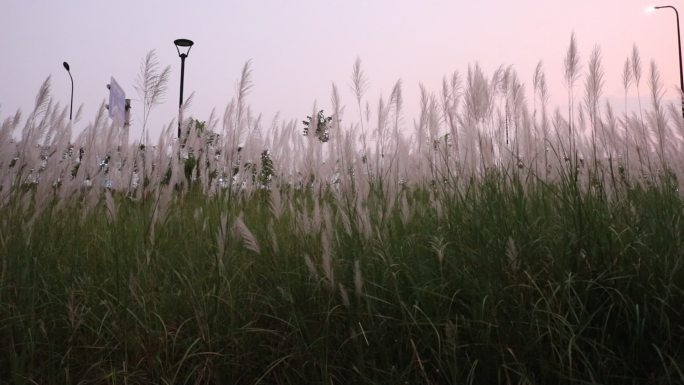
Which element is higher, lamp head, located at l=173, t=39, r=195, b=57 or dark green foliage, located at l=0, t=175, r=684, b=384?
lamp head, located at l=173, t=39, r=195, b=57

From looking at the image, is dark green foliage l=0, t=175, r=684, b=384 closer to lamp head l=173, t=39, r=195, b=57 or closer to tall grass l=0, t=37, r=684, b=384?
tall grass l=0, t=37, r=684, b=384

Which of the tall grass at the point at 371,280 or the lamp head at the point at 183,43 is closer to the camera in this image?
the tall grass at the point at 371,280

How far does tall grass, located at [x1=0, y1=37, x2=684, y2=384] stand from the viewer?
1.61m

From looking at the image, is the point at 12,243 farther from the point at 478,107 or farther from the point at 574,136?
the point at 574,136

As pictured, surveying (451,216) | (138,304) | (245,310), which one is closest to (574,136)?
(451,216)

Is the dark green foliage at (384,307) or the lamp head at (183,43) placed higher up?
the lamp head at (183,43)

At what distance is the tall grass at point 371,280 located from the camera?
1.61m

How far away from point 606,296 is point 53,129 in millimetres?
2802

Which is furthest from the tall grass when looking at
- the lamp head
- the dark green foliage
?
the lamp head

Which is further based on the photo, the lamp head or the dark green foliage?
the lamp head

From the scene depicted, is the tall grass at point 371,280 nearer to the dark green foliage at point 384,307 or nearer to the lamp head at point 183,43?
the dark green foliage at point 384,307

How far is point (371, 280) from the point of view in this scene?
1874 mm

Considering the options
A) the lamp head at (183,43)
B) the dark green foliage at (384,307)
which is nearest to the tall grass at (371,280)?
the dark green foliage at (384,307)

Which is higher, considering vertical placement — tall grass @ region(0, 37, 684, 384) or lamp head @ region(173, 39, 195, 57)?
lamp head @ region(173, 39, 195, 57)
